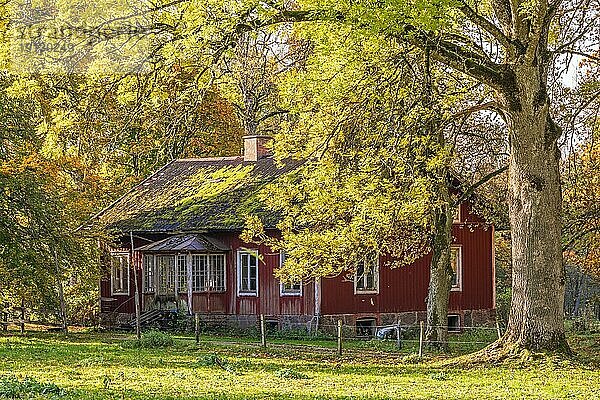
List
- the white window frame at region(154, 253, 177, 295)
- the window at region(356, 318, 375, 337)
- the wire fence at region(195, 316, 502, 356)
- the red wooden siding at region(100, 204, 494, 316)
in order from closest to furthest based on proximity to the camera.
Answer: the wire fence at region(195, 316, 502, 356), the red wooden siding at region(100, 204, 494, 316), the window at region(356, 318, 375, 337), the white window frame at region(154, 253, 177, 295)

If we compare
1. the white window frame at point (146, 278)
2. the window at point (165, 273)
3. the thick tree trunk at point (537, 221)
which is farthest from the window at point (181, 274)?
the thick tree trunk at point (537, 221)

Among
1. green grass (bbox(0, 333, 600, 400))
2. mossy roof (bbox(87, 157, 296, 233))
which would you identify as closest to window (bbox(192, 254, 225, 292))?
mossy roof (bbox(87, 157, 296, 233))

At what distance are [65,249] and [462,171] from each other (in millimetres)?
12027

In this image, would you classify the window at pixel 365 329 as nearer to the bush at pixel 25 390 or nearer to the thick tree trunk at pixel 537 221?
the thick tree trunk at pixel 537 221

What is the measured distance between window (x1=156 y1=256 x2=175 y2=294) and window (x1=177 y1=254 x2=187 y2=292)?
18.3 inches

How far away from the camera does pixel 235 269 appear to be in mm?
36844

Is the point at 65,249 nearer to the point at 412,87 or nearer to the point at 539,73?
the point at 412,87

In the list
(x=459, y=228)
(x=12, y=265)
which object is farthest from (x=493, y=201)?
(x=12, y=265)

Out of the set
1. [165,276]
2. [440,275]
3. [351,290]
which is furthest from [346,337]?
[165,276]

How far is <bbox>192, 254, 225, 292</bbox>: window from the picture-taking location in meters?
36.7

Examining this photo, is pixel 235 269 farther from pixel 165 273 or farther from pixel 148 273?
pixel 148 273

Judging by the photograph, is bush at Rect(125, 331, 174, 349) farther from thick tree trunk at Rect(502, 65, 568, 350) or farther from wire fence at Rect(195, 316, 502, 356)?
thick tree trunk at Rect(502, 65, 568, 350)

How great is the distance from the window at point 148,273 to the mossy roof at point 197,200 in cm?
105

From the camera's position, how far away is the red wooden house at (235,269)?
36.0 meters
